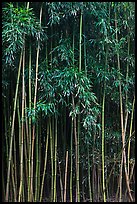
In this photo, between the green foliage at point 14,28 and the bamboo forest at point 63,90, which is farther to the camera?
the bamboo forest at point 63,90

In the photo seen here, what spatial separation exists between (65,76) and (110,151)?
5.08 ft

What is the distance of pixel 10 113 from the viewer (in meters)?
3.57

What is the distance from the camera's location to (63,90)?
10.7ft

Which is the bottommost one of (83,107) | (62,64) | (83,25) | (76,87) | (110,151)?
(110,151)

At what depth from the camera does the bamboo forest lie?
3215 mm

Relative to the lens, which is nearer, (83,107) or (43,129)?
(83,107)

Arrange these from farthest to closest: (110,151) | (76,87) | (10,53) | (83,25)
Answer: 1. (110,151)
2. (83,25)
3. (76,87)
4. (10,53)

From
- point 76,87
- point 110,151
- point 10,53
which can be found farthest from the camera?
point 110,151

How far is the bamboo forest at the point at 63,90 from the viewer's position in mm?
3215

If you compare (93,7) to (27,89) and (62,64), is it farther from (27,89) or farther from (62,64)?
(27,89)

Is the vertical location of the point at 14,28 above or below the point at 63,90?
above

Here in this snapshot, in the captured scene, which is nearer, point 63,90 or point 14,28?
point 14,28

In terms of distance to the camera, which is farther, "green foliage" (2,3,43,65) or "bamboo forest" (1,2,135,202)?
"bamboo forest" (1,2,135,202)

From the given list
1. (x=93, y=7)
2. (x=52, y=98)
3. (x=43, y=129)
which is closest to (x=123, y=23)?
(x=93, y=7)
